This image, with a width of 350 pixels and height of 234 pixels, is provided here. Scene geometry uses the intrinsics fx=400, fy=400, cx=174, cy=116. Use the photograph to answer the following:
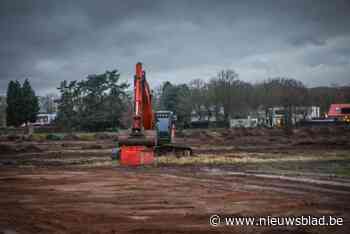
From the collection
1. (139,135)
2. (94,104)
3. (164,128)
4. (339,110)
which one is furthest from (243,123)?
(139,135)

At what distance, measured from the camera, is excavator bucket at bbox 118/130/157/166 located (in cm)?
2069

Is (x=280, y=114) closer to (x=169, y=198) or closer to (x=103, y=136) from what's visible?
(x=103, y=136)

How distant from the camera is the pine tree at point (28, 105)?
9261 cm

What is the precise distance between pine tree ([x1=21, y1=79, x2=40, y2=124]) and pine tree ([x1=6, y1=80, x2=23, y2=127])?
2.87 feet

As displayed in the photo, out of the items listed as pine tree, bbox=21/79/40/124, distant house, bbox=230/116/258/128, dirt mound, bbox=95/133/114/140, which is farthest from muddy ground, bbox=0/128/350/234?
pine tree, bbox=21/79/40/124

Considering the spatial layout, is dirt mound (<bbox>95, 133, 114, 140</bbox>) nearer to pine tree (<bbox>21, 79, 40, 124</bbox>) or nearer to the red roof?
pine tree (<bbox>21, 79, 40, 124</bbox>)

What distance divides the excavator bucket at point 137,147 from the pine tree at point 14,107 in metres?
77.6

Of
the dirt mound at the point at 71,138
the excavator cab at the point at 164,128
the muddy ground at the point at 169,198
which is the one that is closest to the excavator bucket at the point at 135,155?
the muddy ground at the point at 169,198

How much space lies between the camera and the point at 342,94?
110938 millimetres

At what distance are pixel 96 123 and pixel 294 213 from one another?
69863 millimetres

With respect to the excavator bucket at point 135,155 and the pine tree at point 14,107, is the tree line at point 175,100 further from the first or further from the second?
the excavator bucket at point 135,155

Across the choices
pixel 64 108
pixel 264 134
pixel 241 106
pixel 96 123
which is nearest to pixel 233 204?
pixel 264 134

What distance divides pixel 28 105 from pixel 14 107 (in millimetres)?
3159

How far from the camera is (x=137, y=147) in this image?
21219 mm
